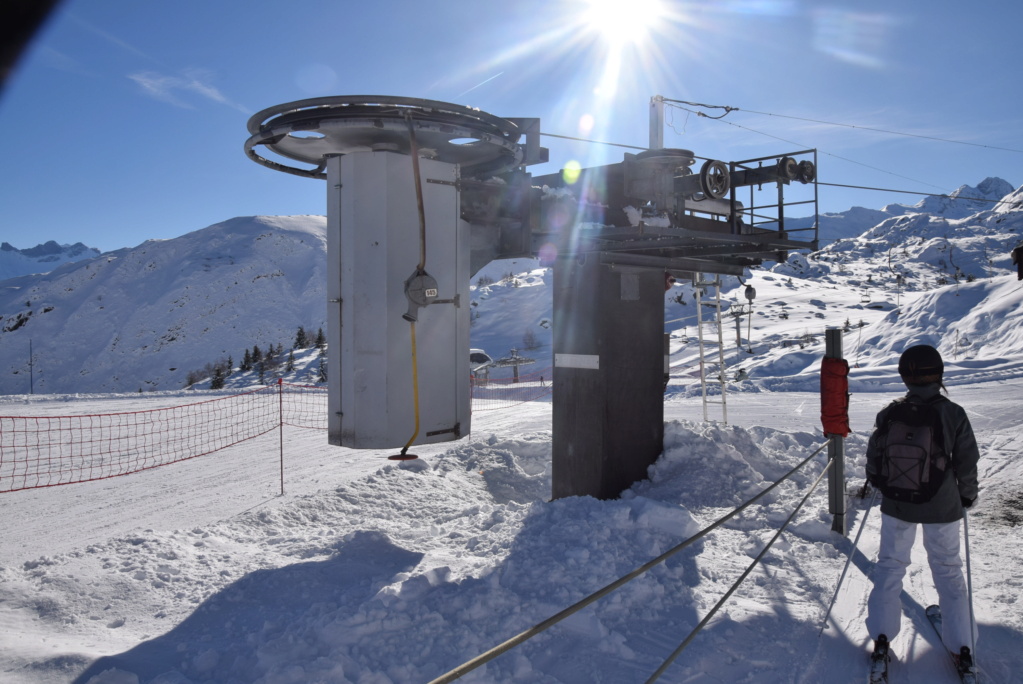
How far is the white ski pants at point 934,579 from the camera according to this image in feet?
13.4

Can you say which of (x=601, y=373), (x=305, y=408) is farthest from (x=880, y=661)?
(x=305, y=408)

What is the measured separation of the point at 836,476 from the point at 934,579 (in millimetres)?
2637

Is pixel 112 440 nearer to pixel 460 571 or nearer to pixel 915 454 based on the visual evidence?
pixel 460 571

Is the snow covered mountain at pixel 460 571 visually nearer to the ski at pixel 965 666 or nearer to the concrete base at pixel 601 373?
the ski at pixel 965 666

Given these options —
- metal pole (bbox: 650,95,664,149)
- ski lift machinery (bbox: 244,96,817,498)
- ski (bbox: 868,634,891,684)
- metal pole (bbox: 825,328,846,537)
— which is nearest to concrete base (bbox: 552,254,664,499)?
ski lift machinery (bbox: 244,96,817,498)

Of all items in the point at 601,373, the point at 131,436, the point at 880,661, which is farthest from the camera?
the point at 131,436

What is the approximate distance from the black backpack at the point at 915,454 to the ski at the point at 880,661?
2.96 feet

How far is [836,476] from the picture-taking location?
6730 millimetres

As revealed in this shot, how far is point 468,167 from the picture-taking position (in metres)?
6.52

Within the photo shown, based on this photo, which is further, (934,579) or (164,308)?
(164,308)

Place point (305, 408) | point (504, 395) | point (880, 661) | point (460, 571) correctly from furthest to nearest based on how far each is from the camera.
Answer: point (504, 395)
point (305, 408)
point (460, 571)
point (880, 661)

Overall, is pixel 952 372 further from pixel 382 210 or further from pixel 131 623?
pixel 131 623

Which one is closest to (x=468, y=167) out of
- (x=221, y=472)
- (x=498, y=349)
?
(x=221, y=472)

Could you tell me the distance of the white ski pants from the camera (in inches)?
161
